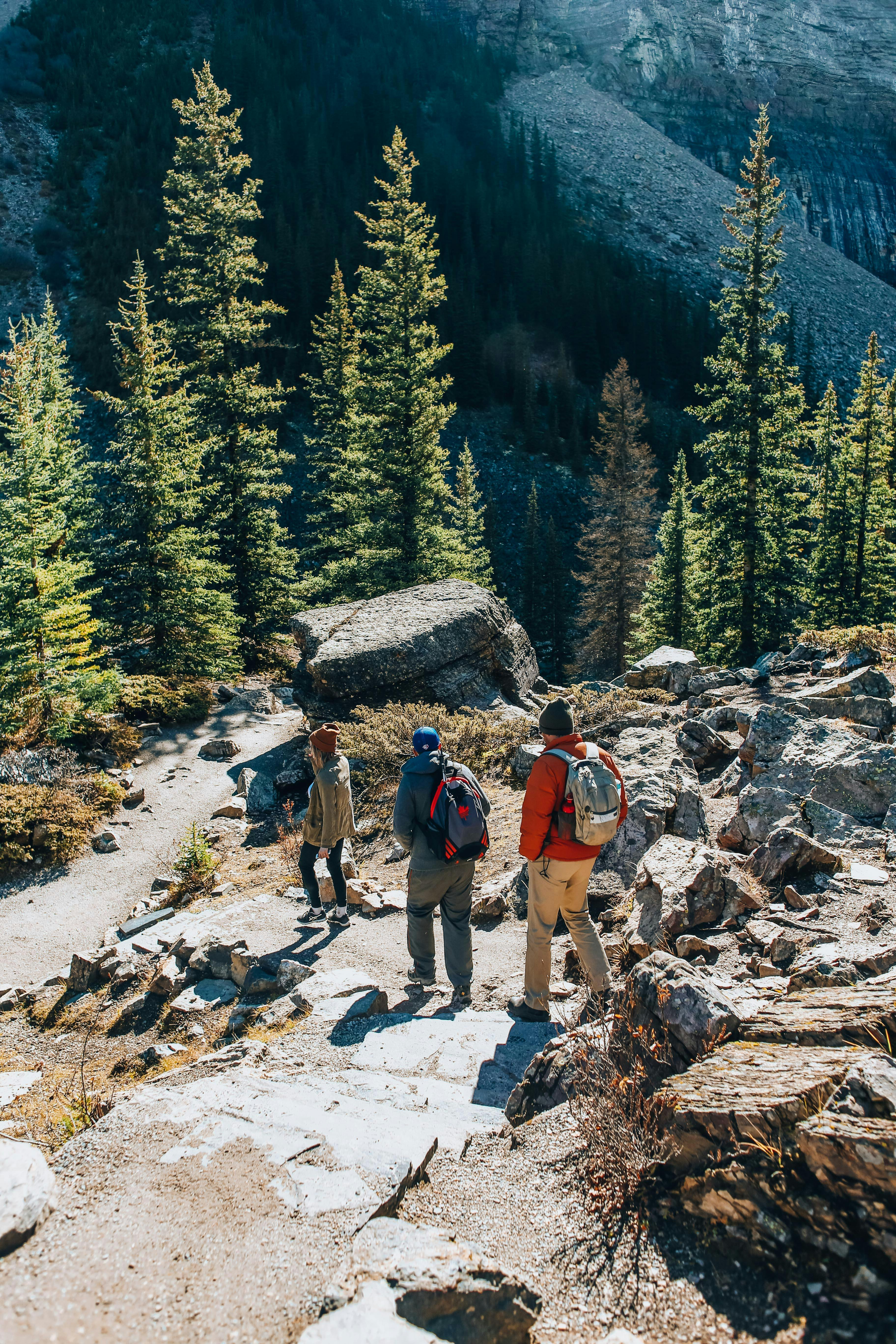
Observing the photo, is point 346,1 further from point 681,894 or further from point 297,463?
point 681,894

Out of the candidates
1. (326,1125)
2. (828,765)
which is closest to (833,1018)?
(326,1125)

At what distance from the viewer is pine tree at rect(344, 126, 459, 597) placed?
19469 mm

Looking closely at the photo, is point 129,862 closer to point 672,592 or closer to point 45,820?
point 45,820

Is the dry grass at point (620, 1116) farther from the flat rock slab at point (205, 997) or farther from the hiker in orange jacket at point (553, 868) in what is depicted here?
the flat rock slab at point (205, 997)

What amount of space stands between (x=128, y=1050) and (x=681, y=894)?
4390mm

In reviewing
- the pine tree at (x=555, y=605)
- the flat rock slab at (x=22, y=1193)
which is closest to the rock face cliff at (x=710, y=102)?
the pine tree at (x=555, y=605)

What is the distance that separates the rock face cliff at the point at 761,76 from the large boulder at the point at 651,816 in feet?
418

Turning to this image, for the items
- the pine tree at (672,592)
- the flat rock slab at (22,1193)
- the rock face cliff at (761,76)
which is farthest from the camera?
the rock face cliff at (761,76)

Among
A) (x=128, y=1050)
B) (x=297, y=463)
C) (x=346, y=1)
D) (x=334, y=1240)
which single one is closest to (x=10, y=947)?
(x=128, y=1050)

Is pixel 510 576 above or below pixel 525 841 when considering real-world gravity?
below

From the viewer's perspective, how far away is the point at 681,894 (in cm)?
523

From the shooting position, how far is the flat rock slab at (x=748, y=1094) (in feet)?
9.15

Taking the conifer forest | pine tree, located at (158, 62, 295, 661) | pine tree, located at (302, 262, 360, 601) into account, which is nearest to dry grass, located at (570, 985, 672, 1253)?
the conifer forest

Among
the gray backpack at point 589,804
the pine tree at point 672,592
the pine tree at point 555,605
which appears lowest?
the pine tree at point 555,605
